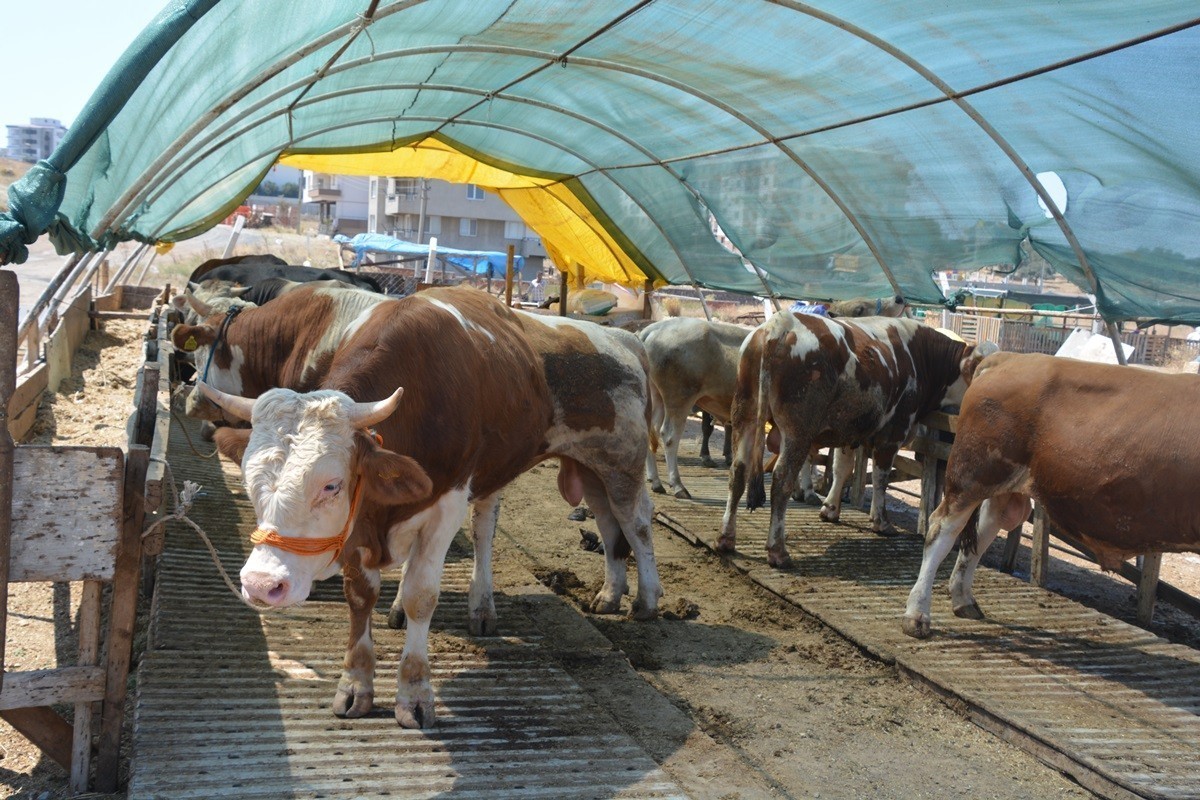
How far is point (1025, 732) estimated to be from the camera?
522 cm

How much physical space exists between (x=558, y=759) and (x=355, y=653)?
1090 mm

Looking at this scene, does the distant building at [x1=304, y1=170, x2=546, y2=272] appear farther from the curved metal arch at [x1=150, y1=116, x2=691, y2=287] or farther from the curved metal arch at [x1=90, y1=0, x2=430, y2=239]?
the curved metal arch at [x1=90, y1=0, x2=430, y2=239]

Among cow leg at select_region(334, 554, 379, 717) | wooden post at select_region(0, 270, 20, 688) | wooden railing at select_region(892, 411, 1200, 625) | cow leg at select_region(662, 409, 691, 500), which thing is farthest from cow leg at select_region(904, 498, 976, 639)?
wooden post at select_region(0, 270, 20, 688)

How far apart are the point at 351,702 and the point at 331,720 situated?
12cm

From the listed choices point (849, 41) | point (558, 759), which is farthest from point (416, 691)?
point (849, 41)

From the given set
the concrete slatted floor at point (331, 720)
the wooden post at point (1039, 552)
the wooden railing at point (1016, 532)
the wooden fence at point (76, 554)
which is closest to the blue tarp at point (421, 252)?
the wooden railing at point (1016, 532)

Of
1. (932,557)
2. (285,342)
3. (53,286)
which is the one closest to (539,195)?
(53,286)

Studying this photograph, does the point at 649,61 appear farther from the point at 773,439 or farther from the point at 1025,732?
the point at 1025,732

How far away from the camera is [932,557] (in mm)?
6828

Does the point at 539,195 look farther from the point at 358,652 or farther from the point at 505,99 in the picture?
the point at 358,652

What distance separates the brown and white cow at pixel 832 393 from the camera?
Result: 845 centimetres

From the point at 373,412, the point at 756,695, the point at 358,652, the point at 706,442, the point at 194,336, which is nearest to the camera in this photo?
the point at 373,412

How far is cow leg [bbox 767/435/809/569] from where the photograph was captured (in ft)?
27.3

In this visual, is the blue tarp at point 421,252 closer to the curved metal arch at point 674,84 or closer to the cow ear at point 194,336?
the curved metal arch at point 674,84
